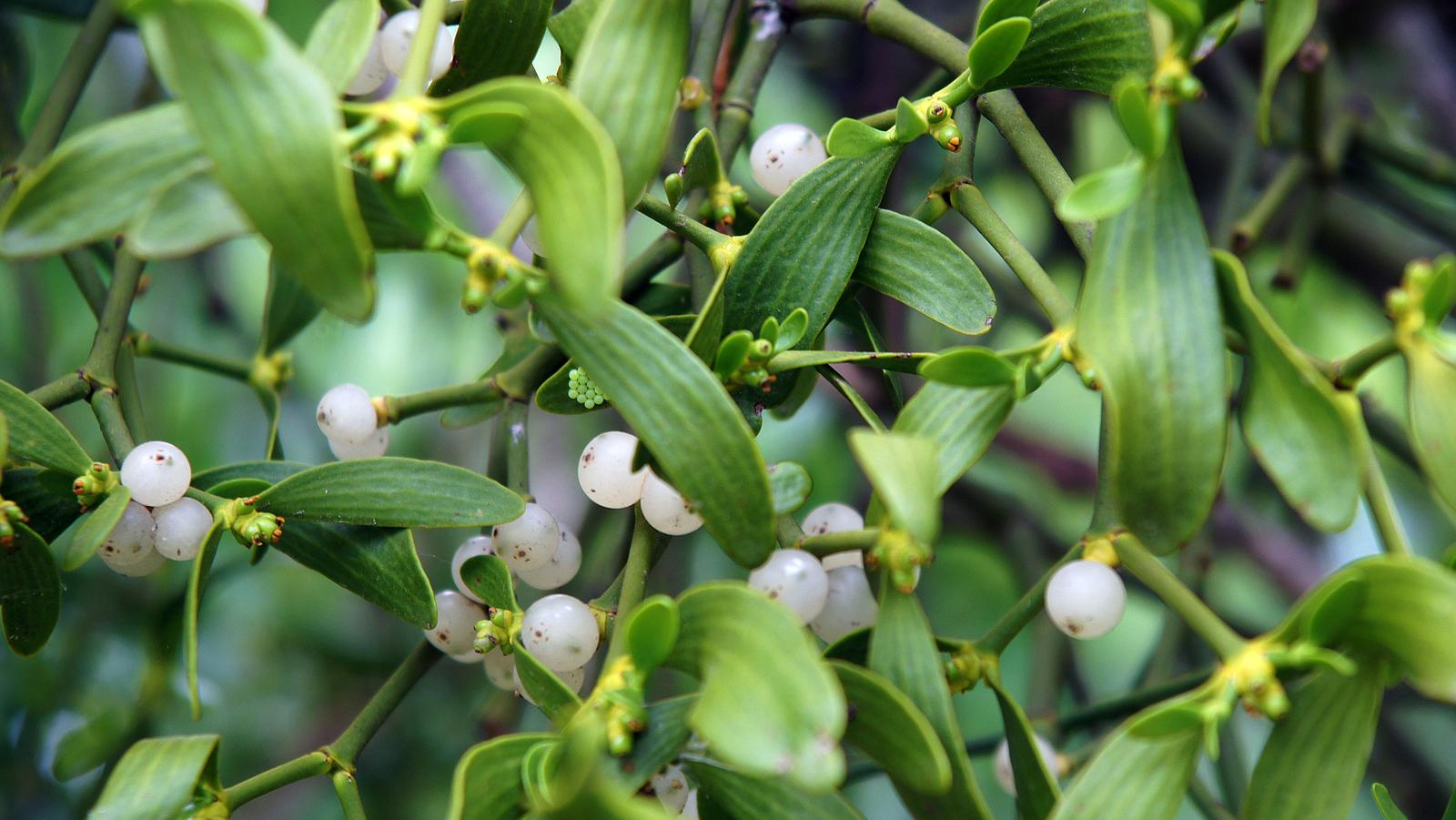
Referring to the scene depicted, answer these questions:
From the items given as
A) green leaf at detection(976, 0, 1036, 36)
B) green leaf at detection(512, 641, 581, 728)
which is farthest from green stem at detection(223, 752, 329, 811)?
green leaf at detection(976, 0, 1036, 36)

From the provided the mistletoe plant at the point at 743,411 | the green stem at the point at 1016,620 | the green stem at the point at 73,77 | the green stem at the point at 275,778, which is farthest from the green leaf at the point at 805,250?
the green stem at the point at 73,77

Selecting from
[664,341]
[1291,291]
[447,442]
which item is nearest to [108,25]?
[664,341]

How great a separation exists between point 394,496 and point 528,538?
74 mm

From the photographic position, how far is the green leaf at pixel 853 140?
34 cm

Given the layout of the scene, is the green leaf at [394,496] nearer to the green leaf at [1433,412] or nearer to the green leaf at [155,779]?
the green leaf at [155,779]

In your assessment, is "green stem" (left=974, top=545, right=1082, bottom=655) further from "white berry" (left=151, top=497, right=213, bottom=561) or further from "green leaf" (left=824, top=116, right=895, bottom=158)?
"white berry" (left=151, top=497, right=213, bottom=561)

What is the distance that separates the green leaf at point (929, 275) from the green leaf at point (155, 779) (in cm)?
24

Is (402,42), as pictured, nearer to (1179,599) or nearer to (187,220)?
(187,220)

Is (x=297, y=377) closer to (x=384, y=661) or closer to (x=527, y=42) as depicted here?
(x=384, y=661)

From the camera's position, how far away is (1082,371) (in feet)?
1.02

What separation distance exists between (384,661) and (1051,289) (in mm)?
735

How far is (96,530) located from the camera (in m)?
0.36

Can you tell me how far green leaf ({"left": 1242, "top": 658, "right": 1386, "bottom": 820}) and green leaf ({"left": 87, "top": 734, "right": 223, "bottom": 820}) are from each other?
286 mm

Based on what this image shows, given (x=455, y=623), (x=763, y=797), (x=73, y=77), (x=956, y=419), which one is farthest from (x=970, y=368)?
(x=73, y=77)
